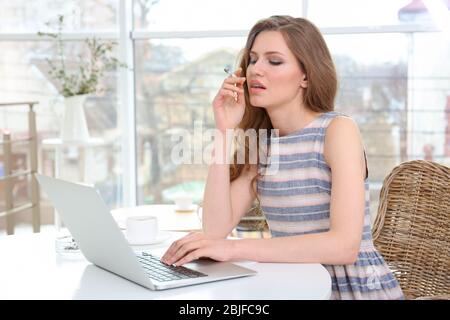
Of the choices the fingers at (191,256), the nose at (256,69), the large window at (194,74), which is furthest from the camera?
the large window at (194,74)

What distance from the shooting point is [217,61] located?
4.84m

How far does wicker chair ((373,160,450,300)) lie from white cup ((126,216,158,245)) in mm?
799

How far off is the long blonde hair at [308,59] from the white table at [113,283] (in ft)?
1.79

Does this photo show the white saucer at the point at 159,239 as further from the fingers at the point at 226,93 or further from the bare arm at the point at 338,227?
the fingers at the point at 226,93

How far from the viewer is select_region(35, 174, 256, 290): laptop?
4.51ft

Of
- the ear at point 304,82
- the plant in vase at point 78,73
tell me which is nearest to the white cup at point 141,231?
the ear at point 304,82

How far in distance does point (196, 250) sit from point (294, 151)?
506 millimetres

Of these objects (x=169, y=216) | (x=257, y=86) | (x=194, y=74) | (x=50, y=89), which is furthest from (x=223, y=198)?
(x=50, y=89)

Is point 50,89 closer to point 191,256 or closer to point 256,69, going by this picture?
point 256,69

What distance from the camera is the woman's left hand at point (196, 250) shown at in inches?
61.6

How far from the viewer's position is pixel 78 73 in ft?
16.0

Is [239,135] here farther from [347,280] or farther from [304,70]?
[347,280]

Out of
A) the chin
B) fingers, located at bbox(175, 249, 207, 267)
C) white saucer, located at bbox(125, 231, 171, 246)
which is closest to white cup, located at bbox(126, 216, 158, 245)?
white saucer, located at bbox(125, 231, 171, 246)
